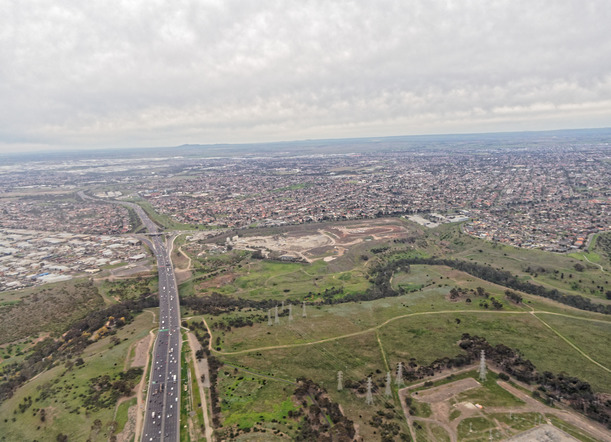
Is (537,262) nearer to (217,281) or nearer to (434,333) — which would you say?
(434,333)

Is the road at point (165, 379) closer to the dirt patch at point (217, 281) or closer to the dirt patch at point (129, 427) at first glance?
the dirt patch at point (129, 427)

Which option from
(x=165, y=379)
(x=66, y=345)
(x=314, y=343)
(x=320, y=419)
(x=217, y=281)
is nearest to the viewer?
(x=320, y=419)

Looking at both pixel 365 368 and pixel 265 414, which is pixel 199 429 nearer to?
pixel 265 414

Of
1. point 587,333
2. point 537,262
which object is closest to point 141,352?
point 587,333

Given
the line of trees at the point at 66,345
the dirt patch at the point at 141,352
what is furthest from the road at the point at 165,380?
the line of trees at the point at 66,345

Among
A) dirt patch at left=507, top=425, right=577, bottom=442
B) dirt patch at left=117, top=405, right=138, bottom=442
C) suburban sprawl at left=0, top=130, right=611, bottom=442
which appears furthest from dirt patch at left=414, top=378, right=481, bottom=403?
dirt patch at left=117, top=405, right=138, bottom=442

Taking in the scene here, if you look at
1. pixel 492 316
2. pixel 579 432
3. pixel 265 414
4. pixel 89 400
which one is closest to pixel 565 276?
pixel 492 316
